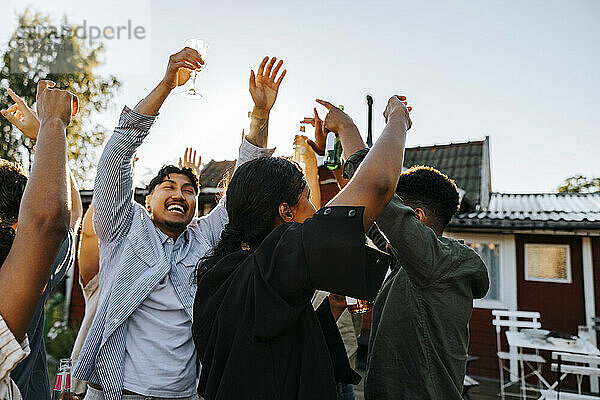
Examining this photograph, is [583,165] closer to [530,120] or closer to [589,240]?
[530,120]

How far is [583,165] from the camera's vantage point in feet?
118

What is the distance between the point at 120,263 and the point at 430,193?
1.43 m

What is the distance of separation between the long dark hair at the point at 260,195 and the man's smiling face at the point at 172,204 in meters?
1.04

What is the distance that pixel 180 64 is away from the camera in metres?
1.94

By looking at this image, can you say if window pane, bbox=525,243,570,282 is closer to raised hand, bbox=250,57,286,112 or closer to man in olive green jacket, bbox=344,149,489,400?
man in olive green jacket, bbox=344,149,489,400

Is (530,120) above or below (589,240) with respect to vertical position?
above

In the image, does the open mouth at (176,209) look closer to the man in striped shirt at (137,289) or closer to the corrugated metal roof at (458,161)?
the man in striped shirt at (137,289)

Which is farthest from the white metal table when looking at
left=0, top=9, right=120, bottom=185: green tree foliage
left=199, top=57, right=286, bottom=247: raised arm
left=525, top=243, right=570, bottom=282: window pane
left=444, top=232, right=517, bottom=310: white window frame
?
left=0, top=9, right=120, bottom=185: green tree foliage

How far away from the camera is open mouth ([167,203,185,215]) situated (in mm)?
2410

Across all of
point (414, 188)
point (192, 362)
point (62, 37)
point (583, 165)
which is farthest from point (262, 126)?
point (583, 165)

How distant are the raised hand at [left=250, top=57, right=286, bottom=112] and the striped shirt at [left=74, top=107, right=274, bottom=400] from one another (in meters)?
0.53

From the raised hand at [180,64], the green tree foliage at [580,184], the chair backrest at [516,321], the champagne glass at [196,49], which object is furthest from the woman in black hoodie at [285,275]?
the green tree foliage at [580,184]

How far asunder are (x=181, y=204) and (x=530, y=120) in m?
11.5

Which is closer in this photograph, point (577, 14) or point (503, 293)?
point (577, 14)
